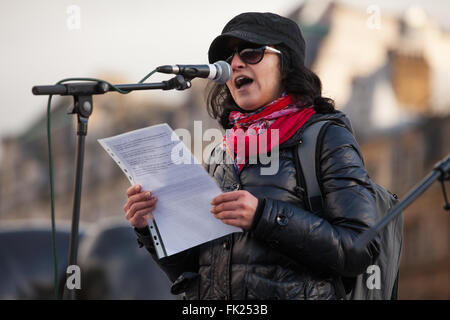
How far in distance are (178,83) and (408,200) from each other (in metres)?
1.06

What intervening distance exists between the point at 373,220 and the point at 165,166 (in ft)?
2.77

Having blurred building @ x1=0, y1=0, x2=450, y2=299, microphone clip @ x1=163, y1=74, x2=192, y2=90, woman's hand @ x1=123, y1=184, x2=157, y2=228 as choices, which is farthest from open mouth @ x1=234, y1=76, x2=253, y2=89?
blurred building @ x1=0, y1=0, x2=450, y2=299

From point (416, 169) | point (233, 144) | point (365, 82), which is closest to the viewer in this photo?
point (233, 144)

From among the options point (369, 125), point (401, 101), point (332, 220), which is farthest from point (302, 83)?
point (401, 101)

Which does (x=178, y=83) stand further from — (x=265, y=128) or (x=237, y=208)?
(x=237, y=208)

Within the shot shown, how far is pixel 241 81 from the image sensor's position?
339 cm

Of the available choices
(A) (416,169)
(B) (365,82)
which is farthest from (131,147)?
(B) (365,82)

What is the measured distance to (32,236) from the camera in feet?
25.8

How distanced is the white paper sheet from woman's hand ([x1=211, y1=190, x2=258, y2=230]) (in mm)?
116

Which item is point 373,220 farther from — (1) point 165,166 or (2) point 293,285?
(1) point 165,166

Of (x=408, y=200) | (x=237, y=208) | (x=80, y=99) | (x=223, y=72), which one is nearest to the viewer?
(x=408, y=200)

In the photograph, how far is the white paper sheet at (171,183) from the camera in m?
3.06

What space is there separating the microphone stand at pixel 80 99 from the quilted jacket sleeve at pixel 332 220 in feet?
2.09
